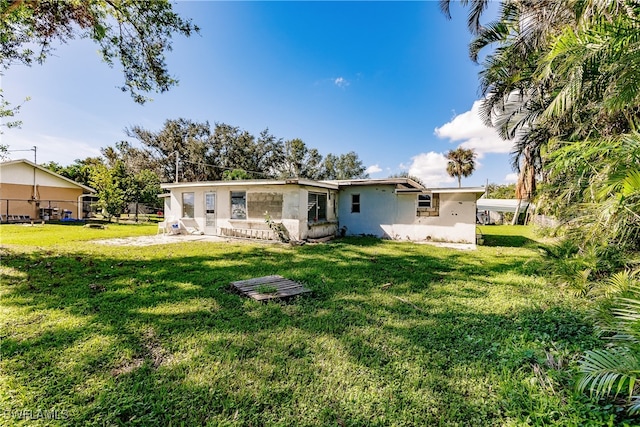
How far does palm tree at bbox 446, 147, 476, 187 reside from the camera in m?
28.4

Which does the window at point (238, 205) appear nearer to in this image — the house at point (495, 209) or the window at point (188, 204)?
the window at point (188, 204)

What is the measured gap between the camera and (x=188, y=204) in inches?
551

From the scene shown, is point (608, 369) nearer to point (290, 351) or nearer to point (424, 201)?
point (290, 351)

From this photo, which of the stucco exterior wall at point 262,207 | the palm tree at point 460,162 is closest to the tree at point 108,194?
the stucco exterior wall at point 262,207

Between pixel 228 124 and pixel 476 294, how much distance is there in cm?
3375

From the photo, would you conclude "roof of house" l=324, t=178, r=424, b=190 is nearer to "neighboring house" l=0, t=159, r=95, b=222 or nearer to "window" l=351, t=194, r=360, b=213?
"window" l=351, t=194, r=360, b=213

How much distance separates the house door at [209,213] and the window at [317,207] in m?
4.89

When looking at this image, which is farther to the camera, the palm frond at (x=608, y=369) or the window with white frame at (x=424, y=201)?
the window with white frame at (x=424, y=201)

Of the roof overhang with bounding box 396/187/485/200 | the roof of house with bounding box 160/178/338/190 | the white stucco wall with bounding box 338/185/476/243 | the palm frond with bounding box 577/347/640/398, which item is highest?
the roof of house with bounding box 160/178/338/190

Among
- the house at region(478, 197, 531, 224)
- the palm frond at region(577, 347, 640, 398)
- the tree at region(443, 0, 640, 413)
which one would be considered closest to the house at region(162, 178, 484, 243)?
the tree at region(443, 0, 640, 413)

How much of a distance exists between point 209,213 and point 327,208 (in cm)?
588

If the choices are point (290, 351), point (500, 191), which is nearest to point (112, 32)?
point (290, 351)

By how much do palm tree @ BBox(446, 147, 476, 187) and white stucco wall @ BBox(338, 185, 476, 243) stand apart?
18.4 m

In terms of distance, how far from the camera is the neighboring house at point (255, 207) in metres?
11.3
